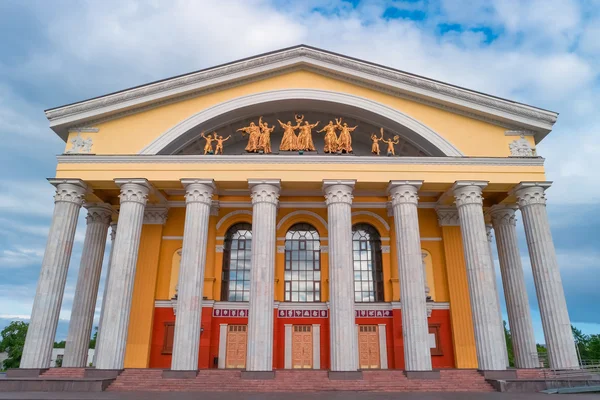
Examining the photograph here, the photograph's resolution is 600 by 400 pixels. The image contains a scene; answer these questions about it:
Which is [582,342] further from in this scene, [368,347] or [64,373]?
[64,373]

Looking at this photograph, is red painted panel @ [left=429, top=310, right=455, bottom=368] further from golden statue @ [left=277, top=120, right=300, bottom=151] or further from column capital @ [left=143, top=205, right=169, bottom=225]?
column capital @ [left=143, top=205, right=169, bottom=225]

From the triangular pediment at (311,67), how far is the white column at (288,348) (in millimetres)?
13390

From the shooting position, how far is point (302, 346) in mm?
24125

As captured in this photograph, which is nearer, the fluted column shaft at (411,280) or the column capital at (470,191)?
the fluted column shaft at (411,280)

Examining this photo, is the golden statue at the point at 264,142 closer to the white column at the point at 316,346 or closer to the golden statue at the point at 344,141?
the golden statue at the point at 344,141

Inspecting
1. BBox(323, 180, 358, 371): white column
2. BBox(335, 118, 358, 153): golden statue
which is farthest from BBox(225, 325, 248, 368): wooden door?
BBox(335, 118, 358, 153): golden statue

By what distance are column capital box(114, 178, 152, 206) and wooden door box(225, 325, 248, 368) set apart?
8.36 meters

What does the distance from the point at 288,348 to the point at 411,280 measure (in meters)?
7.98

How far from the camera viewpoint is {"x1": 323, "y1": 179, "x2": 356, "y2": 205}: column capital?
21.5 meters

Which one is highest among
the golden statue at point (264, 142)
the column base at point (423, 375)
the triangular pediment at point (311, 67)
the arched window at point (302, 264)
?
the triangular pediment at point (311, 67)

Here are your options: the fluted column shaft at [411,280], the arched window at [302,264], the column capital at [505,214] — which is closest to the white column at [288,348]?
the arched window at [302,264]

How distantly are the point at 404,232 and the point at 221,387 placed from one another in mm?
10387

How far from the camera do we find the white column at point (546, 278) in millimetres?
19469

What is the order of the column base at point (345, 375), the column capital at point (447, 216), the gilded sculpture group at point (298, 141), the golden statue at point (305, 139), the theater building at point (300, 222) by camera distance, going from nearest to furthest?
the column base at point (345, 375), the theater building at point (300, 222), the gilded sculpture group at point (298, 141), the golden statue at point (305, 139), the column capital at point (447, 216)
